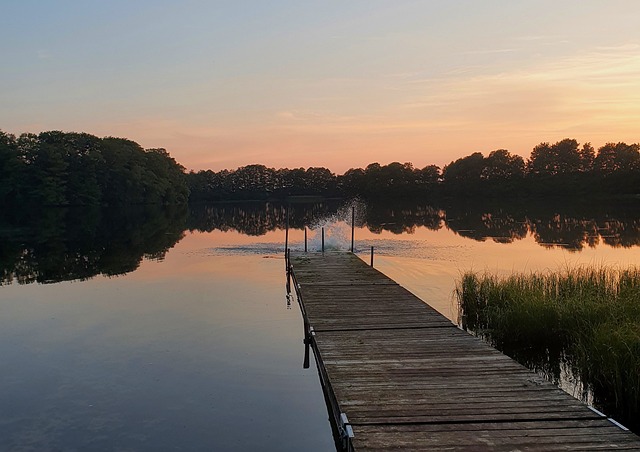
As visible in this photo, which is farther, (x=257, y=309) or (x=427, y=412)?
(x=257, y=309)

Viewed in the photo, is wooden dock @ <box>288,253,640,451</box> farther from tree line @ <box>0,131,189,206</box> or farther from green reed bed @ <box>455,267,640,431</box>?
tree line @ <box>0,131,189,206</box>

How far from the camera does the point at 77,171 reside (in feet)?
257

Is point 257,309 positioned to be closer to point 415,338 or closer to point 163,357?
point 163,357

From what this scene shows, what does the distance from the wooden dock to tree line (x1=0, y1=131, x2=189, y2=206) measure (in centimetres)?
7289

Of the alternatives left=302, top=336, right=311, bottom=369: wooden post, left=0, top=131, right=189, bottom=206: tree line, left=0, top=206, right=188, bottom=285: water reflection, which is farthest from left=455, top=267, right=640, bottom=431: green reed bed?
left=0, top=131, right=189, bottom=206: tree line

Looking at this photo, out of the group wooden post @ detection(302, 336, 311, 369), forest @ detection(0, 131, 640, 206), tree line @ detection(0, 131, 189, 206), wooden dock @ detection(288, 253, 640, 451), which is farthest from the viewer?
forest @ detection(0, 131, 640, 206)

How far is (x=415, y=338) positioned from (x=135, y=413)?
4.42 metres

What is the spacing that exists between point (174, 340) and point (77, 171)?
245 ft

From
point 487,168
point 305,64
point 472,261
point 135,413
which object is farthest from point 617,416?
point 487,168

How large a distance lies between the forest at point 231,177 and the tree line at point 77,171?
0.45 ft

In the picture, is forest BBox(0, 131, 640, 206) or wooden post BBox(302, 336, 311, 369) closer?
wooden post BBox(302, 336, 311, 369)

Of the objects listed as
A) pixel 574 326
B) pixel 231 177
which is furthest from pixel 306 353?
pixel 231 177

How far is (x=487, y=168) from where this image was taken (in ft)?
344

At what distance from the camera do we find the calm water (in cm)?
728
